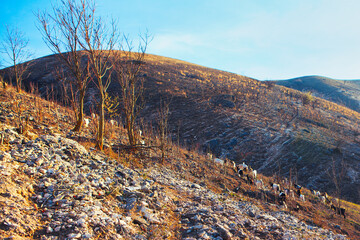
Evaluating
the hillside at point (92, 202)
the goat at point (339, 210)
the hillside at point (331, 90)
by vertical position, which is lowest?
the goat at point (339, 210)

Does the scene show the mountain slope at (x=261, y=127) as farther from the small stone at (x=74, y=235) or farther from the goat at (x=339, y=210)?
the small stone at (x=74, y=235)

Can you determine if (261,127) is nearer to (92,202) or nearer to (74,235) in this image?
(92,202)

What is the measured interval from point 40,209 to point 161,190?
3529 mm

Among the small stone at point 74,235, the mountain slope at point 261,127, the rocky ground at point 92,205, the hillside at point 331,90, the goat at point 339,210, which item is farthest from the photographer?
the hillside at point 331,90

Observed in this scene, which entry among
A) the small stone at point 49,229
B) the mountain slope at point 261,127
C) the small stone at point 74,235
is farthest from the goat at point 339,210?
the small stone at point 49,229

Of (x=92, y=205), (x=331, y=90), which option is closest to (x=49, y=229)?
(x=92, y=205)

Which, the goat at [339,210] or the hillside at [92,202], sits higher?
the hillside at [92,202]

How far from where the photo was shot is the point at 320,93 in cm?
7375

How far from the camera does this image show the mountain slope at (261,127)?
2034 cm

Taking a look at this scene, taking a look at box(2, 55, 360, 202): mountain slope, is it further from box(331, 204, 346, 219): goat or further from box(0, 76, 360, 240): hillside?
box(0, 76, 360, 240): hillside

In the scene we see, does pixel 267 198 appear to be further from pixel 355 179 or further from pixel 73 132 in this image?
pixel 355 179

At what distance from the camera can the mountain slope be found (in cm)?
2034

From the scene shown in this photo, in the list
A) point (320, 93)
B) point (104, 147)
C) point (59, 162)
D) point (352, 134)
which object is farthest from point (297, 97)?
point (59, 162)

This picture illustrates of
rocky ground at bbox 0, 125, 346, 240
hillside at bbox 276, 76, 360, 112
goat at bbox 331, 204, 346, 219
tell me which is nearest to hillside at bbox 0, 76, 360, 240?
rocky ground at bbox 0, 125, 346, 240
